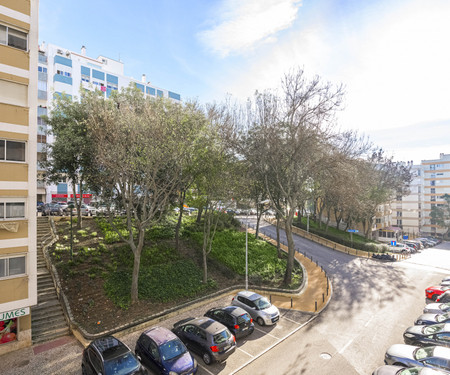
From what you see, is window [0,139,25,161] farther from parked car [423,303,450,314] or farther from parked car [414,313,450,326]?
parked car [423,303,450,314]

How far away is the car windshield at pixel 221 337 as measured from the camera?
37.9ft

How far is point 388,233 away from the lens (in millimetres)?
62625

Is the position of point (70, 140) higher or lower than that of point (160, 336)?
higher

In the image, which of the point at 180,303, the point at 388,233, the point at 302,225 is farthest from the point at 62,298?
the point at 388,233

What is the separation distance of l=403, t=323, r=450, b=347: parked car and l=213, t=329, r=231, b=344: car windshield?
8.88 metres

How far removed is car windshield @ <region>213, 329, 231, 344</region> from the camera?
1155 cm

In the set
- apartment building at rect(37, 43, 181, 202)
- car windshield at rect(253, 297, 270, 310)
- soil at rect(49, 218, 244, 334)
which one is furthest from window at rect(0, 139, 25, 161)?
apartment building at rect(37, 43, 181, 202)

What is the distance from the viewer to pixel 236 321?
13500mm

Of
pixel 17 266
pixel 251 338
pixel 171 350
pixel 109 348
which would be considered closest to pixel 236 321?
pixel 251 338

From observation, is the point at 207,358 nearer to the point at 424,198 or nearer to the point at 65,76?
the point at 65,76

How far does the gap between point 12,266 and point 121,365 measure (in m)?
7.25

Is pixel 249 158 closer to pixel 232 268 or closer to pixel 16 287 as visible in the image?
pixel 232 268

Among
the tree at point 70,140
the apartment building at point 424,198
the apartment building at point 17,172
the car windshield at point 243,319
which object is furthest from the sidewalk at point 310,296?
the apartment building at point 424,198

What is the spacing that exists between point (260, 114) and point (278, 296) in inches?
578
